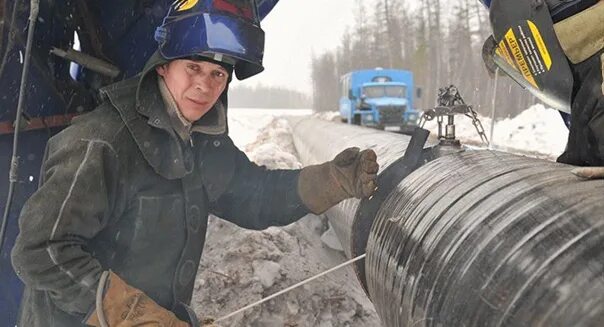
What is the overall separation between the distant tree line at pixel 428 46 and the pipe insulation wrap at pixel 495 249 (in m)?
27.5

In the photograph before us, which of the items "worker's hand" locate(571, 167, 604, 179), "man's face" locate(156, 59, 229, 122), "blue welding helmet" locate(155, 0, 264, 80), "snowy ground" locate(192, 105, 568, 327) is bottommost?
"snowy ground" locate(192, 105, 568, 327)

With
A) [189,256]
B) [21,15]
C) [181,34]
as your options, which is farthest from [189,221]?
[21,15]

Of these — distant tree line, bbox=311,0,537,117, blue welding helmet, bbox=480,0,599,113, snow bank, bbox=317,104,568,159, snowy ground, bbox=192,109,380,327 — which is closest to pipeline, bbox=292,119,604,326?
blue welding helmet, bbox=480,0,599,113

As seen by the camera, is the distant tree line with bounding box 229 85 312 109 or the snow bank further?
the distant tree line with bounding box 229 85 312 109

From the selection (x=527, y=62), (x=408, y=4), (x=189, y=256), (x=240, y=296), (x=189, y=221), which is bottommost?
(x=240, y=296)

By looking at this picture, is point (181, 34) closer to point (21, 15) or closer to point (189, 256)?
point (189, 256)

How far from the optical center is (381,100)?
818 inches

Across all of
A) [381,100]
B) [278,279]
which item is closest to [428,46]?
[381,100]

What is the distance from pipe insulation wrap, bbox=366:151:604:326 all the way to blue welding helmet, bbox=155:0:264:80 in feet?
3.69

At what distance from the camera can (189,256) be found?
105 inches

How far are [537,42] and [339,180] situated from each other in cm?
127

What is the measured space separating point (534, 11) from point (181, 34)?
161 centimetres

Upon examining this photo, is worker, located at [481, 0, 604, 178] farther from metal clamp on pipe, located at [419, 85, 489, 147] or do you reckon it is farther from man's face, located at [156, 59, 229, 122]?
man's face, located at [156, 59, 229, 122]

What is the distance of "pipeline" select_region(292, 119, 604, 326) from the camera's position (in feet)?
4.14
